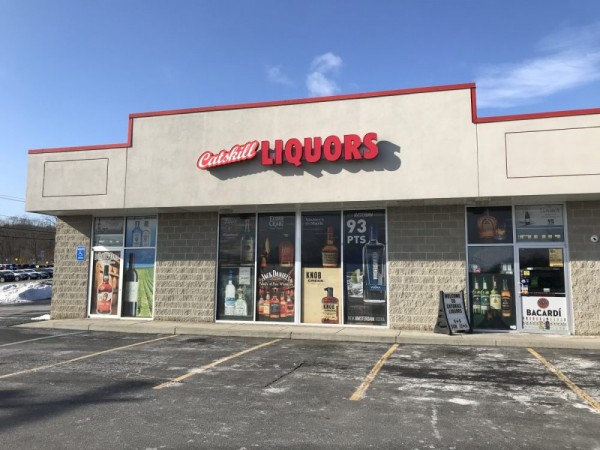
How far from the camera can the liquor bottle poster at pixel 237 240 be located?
14.8 m

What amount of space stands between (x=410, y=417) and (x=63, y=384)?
5112 mm

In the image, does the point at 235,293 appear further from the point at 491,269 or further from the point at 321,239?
the point at 491,269

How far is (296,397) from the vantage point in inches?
260

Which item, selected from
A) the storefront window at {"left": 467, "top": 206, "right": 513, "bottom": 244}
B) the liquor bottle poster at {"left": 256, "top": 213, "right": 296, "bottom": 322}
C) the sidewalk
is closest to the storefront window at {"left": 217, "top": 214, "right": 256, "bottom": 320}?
the liquor bottle poster at {"left": 256, "top": 213, "right": 296, "bottom": 322}

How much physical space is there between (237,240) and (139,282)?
3609mm

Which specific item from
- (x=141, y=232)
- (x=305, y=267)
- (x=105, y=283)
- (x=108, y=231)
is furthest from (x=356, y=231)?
(x=105, y=283)

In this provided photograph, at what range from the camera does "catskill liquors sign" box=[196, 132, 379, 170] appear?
12758 millimetres

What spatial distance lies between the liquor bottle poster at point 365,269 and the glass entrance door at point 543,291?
3619mm

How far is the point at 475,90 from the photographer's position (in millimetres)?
12344

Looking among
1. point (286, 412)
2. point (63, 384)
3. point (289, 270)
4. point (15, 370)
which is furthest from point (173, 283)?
point (286, 412)

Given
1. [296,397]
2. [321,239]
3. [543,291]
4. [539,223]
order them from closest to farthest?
[296,397]
[543,291]
[539,223]
[321,239]

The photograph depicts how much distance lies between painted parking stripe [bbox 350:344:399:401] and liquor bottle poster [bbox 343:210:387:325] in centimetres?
301

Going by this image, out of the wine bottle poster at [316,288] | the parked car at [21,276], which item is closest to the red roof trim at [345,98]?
the wine bottle poster at [316,288]

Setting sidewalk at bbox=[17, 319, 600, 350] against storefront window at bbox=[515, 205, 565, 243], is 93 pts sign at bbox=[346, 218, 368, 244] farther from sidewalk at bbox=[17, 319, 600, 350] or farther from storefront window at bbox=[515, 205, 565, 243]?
storefront window at bbox=[515, 205, 565, 243]
